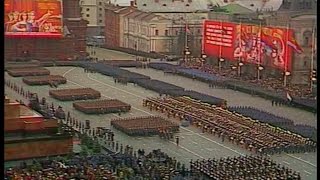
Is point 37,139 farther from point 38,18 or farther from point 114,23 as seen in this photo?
point 114,23

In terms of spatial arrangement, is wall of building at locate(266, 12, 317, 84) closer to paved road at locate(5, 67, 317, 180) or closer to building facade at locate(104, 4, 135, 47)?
paved road at locate(5, 67, 317, 180)

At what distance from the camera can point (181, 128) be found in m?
A: 4.90

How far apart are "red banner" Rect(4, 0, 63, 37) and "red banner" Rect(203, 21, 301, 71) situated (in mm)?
2245

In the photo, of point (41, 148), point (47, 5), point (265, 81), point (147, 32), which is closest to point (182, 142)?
point (41, 148)

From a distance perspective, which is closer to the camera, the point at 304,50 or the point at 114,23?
the point at 304,50

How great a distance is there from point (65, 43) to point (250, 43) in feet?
10.1

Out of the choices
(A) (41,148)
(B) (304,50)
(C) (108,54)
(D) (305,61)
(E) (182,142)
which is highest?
(B) (304,50)

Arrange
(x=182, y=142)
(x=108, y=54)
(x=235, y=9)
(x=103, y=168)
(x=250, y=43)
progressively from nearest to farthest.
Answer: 1. (x=103, y=168)
2. (x=182, y=142)
3. (x=250, y=43)
4. (x=235, y=9)
5. (x=108, y=54)

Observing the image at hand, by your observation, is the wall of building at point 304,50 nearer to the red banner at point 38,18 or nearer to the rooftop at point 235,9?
the rooftop at point 235,9

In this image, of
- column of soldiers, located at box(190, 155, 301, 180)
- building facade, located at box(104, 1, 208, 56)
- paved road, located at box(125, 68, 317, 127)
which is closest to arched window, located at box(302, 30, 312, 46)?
paved road, located at box(125, 68, 317, 127)

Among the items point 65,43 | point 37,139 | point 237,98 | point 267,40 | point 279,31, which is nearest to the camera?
point 37,139

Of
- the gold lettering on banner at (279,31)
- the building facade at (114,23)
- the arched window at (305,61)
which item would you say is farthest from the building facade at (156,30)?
the arched window at (305,61)

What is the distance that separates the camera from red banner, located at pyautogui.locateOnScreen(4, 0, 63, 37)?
8141 millimetres

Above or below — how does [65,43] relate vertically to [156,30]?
below
